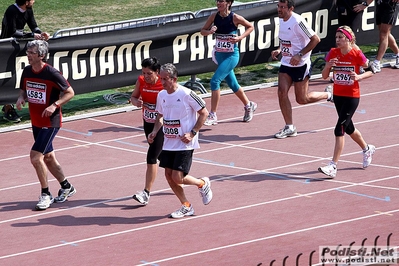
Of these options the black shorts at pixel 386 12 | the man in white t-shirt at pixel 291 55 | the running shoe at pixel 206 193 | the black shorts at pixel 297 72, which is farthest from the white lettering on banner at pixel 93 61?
the black shorts at pixel 386 12

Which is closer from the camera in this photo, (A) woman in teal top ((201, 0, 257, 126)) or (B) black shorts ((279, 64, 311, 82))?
(B) black shorts ((279, 64, 311, 82))

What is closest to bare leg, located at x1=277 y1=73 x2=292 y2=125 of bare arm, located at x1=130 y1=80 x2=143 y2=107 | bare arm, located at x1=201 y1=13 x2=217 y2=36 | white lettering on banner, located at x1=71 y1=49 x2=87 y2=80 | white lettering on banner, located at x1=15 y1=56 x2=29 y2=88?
bare arm, located at x1=201 y1=13 x2=217 y2=36

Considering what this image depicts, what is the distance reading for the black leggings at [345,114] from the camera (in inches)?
475

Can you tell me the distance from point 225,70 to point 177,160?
4.66 metres

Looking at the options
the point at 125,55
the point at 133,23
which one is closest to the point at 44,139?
the point at 125,55

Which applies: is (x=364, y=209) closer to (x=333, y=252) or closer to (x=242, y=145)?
(x=333, y=252)

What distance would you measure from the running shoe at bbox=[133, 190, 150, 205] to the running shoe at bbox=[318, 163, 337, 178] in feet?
7.92

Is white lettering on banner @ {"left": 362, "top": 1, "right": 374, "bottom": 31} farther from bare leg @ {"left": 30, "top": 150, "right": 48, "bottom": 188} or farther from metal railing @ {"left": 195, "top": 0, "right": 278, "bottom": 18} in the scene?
bare leg @ {"left": 30, "top": 150, "right": 48, "bottom": 188}

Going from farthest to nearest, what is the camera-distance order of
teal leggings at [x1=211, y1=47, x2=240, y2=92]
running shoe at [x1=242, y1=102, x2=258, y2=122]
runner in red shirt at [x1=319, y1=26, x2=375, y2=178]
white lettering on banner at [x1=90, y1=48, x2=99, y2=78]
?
white lettering on banner at [x1=90, y1=48, x2=99, y2=78], running shoe at [x1=242, y1=102, x2=258, y2=122], teal leggings at [x1=211, y1=47, x2=240, y2=92], runner in red shirt at [x1=319, y1=26, x2=375, y2=178]

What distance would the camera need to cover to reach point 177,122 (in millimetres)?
10578

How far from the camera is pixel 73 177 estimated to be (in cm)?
1275

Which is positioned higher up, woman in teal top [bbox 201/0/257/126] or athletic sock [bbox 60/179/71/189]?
woman in teal top [bbox 201/0/257/126]

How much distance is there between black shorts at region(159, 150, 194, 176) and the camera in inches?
419

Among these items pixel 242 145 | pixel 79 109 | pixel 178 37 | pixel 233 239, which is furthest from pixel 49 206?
pixel 178 37
